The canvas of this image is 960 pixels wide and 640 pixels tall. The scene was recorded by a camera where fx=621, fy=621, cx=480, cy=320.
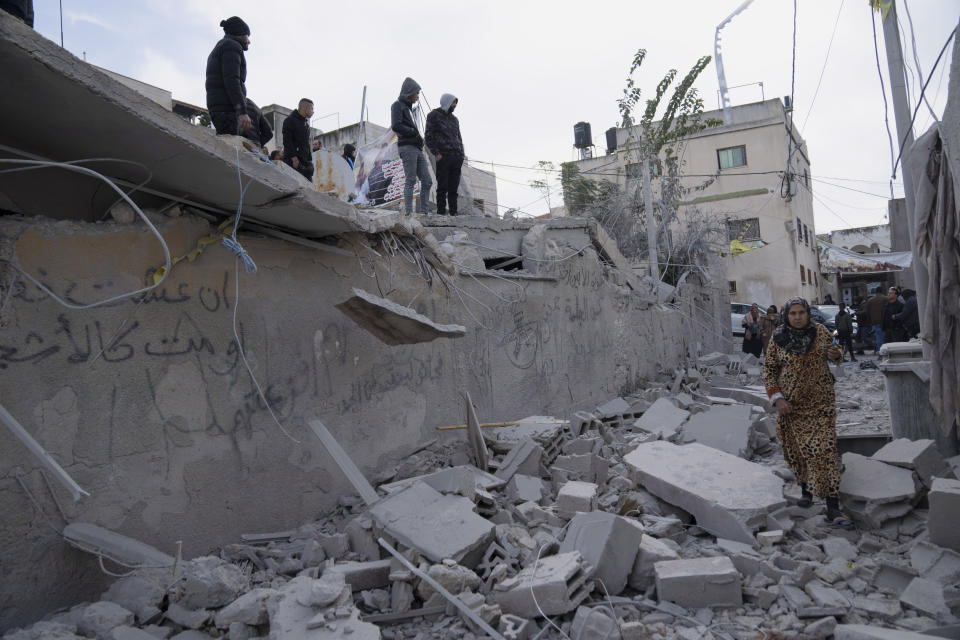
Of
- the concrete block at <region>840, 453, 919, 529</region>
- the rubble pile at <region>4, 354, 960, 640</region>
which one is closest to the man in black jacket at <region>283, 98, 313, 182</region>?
the rubble pile at <region>4, 354, 960, 640</region>

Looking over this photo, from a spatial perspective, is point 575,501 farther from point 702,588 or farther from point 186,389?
point 186,389

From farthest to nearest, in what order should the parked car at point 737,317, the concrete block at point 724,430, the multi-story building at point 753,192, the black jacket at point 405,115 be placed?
1. the multi-story building at point 753,192
2. the parked car at point 737,317
3. the black jacket at point 405,115
4. the concrete block at point 724,430

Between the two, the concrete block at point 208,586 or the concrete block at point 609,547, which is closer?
the concrete block at point 208,586

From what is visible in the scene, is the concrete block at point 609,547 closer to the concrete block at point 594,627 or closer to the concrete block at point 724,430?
the concrete block at point 594,627

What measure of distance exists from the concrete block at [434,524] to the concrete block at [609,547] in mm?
546

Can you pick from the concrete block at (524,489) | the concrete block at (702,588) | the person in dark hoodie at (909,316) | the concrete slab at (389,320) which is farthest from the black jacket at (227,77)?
the person in dark hoodie at (909,316)

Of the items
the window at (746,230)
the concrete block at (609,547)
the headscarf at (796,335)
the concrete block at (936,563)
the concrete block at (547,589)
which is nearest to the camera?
the concrete block at (547,589)

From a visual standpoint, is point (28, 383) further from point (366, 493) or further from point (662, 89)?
point (662, 89)

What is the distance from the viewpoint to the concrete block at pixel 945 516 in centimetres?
354

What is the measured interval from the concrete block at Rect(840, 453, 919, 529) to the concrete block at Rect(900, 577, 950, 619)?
1.00 meters

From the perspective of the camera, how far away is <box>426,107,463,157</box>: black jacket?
795 cm

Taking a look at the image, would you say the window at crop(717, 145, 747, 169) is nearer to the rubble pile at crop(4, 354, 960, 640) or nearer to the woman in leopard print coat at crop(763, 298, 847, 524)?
the rubble pile at crop(4, 354, 960, 640)

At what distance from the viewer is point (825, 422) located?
14.7ft

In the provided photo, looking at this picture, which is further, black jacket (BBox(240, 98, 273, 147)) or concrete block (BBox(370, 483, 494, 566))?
black jacket (BBox(240, 98, 273, 147))
